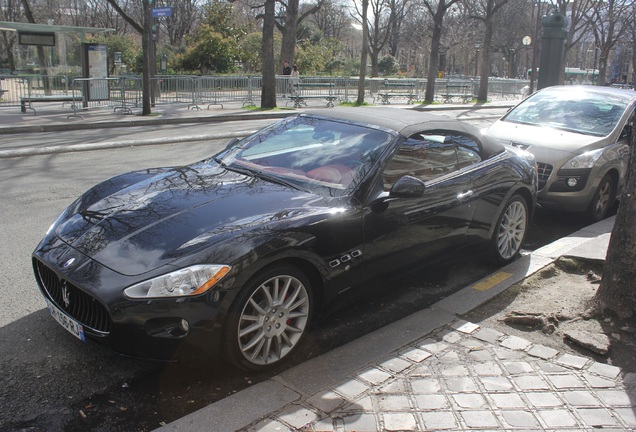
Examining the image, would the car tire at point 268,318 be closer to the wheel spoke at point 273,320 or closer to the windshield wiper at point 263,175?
the wheel spoke at point 273,320

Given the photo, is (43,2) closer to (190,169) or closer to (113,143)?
(113,143)

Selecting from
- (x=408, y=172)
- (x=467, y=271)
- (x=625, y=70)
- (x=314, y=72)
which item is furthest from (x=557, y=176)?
(x=625, y=70)

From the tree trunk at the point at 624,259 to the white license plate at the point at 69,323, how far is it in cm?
348

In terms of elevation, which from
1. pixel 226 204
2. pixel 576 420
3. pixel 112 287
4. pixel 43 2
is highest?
pixel 43 2

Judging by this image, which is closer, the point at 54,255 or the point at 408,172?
the point at 54,255

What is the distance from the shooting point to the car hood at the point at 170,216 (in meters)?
3.32

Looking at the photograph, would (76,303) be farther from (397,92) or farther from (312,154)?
(397,92)

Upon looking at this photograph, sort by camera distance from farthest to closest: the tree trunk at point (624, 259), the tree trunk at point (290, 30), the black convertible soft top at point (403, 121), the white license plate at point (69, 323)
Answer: the tree trunk at point (290, 30), the black convertible soft top at point (403, 121), the tree trunk at point (624, 259), the white license plate at point (69, 323)

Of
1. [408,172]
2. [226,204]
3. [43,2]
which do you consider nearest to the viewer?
[226,204]

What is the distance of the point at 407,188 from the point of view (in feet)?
13.5

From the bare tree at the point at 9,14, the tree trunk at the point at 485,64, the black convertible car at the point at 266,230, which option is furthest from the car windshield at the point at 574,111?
the bare tree at the point at 9,14

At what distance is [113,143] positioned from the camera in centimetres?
1222

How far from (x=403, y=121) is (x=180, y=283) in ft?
8.07

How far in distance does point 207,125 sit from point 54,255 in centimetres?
1477
